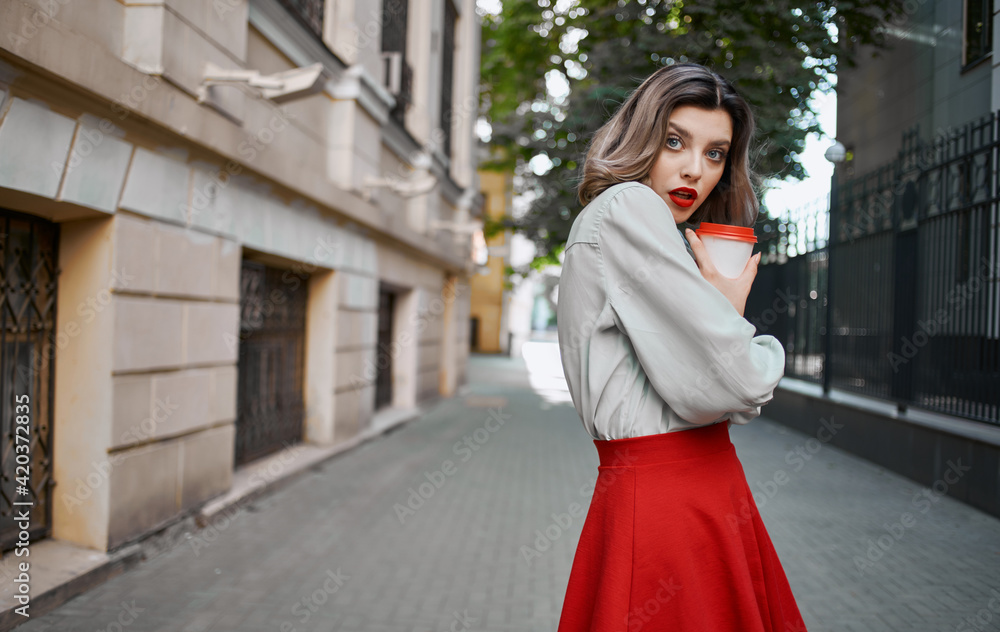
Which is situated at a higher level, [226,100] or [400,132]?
[400,132]

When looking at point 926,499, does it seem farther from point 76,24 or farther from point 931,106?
point 76,24

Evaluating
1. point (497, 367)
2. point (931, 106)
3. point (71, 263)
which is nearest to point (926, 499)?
point (931, 106)

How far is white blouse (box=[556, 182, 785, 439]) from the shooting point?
1230mm

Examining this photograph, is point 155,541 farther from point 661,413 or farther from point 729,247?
point 729,247

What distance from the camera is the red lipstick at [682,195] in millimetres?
1509

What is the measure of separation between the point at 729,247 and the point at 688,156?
258 millimetres

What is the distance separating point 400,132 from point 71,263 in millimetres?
6683

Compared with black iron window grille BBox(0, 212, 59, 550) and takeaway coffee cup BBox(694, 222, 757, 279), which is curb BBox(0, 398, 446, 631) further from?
takeaway coffee cup BBox(694, 222, 757, 279)

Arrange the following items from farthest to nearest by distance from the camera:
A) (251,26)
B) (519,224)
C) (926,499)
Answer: (519,224) < (251,26) < (926,499)

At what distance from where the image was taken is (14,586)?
3.31 metres

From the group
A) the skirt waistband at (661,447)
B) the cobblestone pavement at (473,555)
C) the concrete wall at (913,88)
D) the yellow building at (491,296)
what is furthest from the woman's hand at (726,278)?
the yellow building at (491,296)

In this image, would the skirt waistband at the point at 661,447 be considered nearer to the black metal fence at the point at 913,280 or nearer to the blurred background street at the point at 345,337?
the blurred background street at the point at 345,337

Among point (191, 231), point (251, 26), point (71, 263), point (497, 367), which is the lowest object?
point (497, 367)

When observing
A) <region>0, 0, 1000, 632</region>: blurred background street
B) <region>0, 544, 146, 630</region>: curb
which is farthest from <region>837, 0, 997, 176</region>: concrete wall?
<region>0, 544, 146, 630</region>: curb
